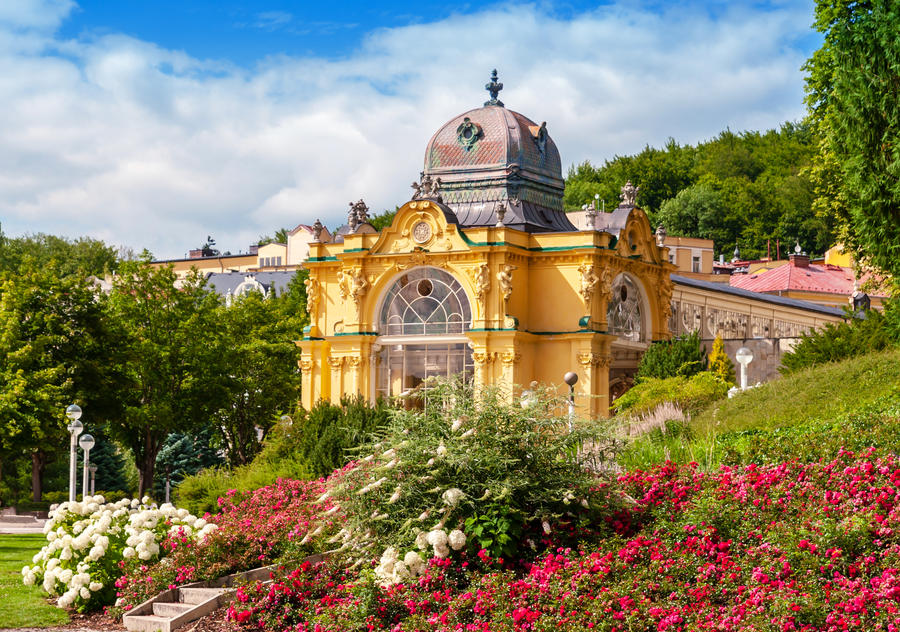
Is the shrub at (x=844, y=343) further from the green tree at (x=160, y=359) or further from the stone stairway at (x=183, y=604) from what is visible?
the green tree at (x=160, y=359)

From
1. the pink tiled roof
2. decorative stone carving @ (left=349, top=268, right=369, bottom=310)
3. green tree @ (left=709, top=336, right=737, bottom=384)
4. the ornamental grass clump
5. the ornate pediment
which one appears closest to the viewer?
the ornamental grass clump

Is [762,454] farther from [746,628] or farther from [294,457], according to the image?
[294,457]

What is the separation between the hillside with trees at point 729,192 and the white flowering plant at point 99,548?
2949 inches

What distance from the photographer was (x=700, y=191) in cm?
9650

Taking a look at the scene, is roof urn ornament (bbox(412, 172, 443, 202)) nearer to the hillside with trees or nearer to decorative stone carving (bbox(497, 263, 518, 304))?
decorative stone carving (bbox(497, 263, 518, 304))

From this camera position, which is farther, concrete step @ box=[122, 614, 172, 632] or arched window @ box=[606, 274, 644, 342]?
arched window @ box=[606, 274, 644, 342]

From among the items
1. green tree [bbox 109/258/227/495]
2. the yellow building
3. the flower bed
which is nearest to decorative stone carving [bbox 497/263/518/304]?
the yellow building

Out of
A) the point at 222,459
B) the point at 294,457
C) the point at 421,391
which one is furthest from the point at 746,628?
the point at 222,459

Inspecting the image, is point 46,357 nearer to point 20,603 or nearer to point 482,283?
point 482,283

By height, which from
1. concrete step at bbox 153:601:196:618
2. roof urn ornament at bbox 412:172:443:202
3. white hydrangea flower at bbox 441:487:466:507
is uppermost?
roof urn ornament at bbox 412:172:443:202

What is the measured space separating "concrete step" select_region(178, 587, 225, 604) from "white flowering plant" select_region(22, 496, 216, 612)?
128cm

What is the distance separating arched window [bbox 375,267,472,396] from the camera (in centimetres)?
4259

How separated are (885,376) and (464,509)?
12.5 m

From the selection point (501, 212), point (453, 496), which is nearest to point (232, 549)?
point (453, 496)
